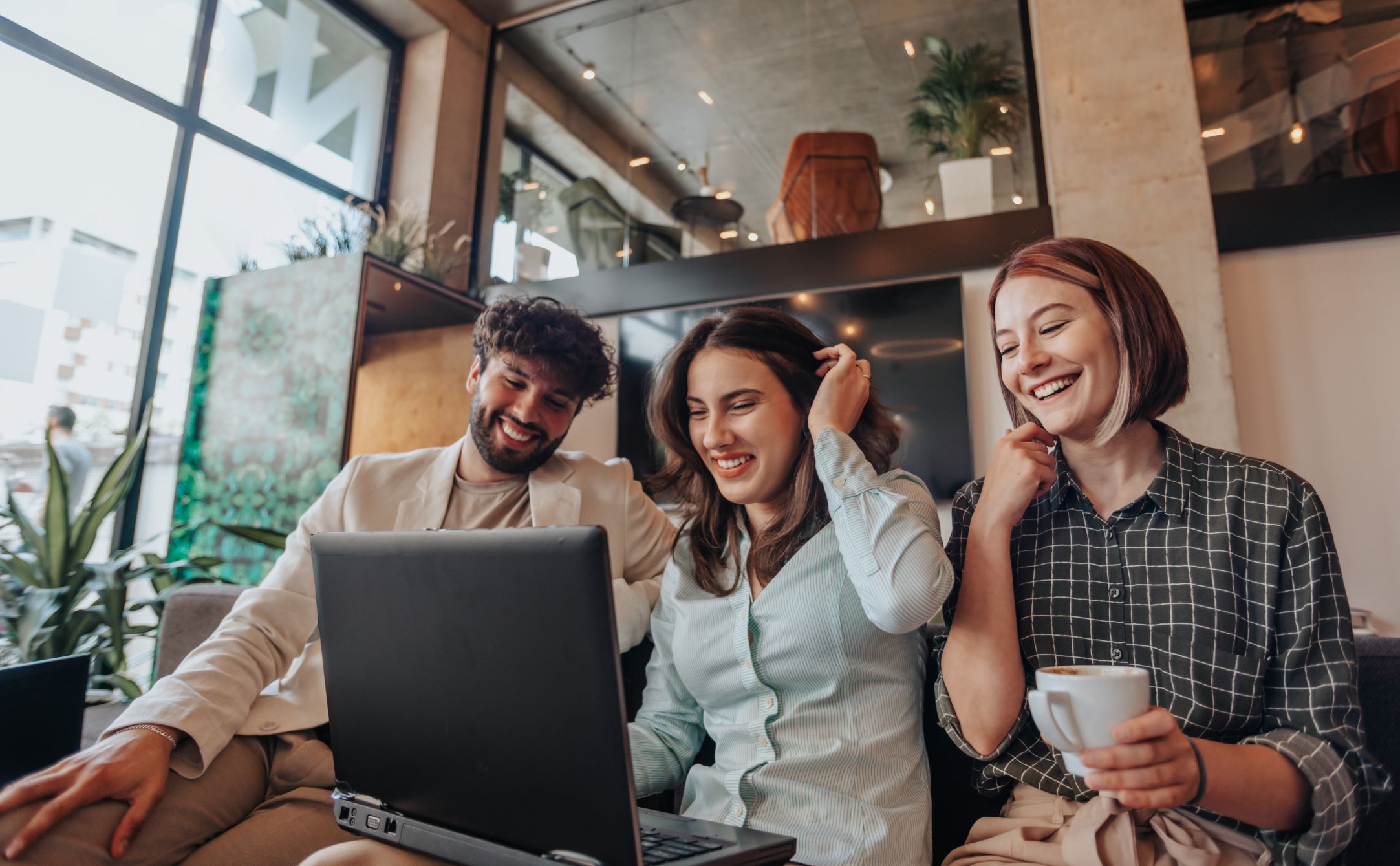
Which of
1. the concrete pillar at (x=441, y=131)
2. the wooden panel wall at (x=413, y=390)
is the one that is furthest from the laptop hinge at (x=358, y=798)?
the concrete pillar at (x=441, y=131)

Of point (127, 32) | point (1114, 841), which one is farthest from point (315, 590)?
point (127, 32)

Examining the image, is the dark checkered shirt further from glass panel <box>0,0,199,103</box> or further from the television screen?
glass panel <box>0,0,199,103</box>

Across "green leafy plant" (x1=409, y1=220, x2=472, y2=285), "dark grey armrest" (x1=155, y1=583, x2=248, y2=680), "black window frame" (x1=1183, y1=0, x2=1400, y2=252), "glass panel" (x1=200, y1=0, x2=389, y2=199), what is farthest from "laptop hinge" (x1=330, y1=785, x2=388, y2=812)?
"glass panel" (x1=200, y1=0, x2=389, y2=199)

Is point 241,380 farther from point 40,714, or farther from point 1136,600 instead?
point 1136,600

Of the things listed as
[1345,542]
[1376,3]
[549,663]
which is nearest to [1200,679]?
[549,663]

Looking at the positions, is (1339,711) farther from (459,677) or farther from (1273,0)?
(1273,0)

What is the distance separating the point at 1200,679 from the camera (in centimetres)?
96

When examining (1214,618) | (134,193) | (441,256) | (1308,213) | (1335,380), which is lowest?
(1214,618)

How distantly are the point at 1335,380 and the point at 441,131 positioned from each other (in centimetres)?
453

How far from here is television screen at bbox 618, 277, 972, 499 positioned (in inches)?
134

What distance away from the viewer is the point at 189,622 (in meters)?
1.77

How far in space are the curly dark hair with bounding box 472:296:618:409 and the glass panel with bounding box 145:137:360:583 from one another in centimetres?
156

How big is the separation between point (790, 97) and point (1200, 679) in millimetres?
3877

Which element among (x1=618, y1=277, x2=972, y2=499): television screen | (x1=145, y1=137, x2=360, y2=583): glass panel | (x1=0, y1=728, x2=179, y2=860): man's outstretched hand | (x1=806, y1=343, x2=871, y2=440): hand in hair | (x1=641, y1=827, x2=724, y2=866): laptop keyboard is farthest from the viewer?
(x1=618, y1=277, x2=972, y2=499): television screen
